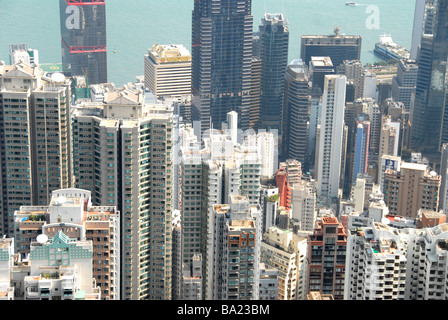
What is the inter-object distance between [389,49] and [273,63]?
325 centimetres

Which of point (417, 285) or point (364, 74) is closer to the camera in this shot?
A: point (417, 285)

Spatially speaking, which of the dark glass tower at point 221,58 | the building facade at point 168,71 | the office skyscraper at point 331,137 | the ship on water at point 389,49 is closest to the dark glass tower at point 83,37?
the building facade at point 168,71

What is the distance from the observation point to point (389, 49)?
20781 mm

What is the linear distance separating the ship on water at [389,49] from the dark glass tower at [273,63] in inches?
104

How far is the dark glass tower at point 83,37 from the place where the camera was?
19.8 meters

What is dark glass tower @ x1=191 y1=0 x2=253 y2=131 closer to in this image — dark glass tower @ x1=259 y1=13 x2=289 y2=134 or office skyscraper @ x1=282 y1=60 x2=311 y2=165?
dark glass tower @ x1=259 y1=13 x2=289 y2=134

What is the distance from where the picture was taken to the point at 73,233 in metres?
5.70

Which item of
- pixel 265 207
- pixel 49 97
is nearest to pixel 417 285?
pixel 49 97

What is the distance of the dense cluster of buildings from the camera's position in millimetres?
5621

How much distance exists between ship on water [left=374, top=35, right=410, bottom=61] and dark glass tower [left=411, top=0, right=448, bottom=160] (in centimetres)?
102

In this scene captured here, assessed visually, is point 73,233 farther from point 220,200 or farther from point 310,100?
point 310,100

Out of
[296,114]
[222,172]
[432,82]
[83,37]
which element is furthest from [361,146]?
[222,172]

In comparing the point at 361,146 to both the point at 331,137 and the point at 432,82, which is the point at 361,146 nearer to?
the point at 331,137
